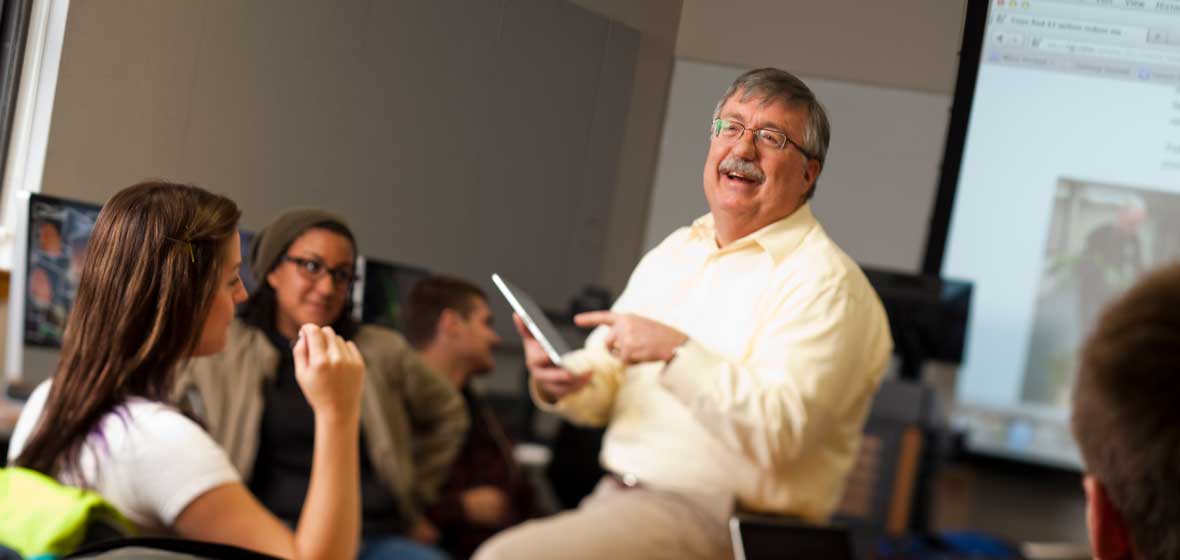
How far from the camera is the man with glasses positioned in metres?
0.79

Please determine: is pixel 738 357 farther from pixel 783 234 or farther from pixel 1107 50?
pixel 1107 50

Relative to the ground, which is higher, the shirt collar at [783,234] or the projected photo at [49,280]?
the shirt collar at [783,234]

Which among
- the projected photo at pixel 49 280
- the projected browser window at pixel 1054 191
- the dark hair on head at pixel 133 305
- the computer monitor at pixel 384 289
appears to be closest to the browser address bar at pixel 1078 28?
the projected browser window at pixel 1054 191

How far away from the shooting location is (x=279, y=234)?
3.29 ft

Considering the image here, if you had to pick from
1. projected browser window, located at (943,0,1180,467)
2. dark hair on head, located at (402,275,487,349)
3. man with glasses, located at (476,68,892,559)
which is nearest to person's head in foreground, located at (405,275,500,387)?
dark hair on head, located at (402,275,487,349)

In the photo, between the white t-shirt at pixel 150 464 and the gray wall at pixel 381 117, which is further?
the white t-shirt at pixel 150 464

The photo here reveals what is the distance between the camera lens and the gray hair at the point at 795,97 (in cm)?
79

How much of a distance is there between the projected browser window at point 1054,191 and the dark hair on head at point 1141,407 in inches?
4.5

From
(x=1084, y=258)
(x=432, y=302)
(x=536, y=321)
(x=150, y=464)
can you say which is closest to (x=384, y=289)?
(x=432, y=302)

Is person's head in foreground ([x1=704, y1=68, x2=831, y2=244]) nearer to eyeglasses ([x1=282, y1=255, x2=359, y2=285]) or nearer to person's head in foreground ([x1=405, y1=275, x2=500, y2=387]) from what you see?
person's head in foreground ([x1=405, y1=275, x2=500, y2=387])

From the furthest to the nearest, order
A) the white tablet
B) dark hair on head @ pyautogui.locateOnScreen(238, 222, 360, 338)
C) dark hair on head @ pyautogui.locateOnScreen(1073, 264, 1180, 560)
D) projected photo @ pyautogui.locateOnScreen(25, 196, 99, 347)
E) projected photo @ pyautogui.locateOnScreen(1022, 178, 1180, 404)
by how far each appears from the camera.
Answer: projected photo @ pyautogui.locateOnScreen(25, 196, 99, 347), dark hair on head @ pyautogui.locateOnScreen(238, 222, 360, 338), the white tablet, projected photo @ pyautogui.locateOnScreen(1022, 178, 1180, 404), dark hair on head @ pyautogui.locateOnScreen(1073, 264, 1180, 560)

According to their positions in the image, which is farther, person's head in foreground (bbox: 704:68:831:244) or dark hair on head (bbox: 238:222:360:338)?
dark hair on head (bbox: 238:222:360:338)

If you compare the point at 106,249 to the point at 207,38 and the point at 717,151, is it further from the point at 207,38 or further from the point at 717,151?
the point at 717,151

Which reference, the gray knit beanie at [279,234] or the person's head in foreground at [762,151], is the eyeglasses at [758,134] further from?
the gray knit beanie at [279,234]
